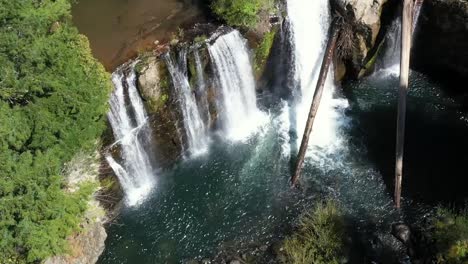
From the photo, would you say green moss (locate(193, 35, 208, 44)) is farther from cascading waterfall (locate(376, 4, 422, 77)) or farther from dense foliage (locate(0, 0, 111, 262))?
cascading waterfall (locate(376, 4, 422, 77))

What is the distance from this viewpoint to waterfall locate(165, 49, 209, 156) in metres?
20.7

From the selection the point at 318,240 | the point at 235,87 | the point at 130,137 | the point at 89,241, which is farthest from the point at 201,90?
the point at 318,240

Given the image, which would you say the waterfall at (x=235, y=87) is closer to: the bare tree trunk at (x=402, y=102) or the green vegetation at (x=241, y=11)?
the green vegetation at (x=241, y=11)

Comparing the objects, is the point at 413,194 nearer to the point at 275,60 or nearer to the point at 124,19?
the point at 275,60

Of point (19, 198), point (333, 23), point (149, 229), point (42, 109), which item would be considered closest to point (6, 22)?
point (42, 109)

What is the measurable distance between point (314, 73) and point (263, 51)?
11.1ft

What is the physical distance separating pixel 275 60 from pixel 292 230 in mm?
8479

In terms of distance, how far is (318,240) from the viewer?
18.1m

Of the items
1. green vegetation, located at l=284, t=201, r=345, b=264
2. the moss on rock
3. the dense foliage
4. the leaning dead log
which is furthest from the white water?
the dense foliage

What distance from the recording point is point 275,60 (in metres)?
23.5

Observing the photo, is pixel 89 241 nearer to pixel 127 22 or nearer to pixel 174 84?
pixel 174 84

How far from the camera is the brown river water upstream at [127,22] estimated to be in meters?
21.5

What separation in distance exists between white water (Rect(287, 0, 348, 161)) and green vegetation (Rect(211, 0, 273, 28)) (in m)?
1.74

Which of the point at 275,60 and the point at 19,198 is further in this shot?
the point at 275,60
